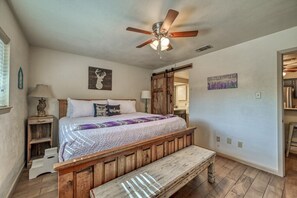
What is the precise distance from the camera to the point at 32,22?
1971mm

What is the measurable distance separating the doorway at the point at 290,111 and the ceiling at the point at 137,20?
0.90 meters

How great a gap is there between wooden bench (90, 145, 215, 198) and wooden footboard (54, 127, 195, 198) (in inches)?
3.5

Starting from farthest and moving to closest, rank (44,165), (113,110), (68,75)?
(68,75), (113,110), (44,165)

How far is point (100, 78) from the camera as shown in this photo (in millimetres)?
3697

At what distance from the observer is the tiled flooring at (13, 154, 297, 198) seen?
1693mm

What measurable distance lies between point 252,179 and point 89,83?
388cm

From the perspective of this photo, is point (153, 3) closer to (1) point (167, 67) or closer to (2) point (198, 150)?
(2) point (198, 150)

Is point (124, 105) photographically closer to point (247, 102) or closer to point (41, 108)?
point (41, 108)

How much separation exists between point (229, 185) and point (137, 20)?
8.81ft

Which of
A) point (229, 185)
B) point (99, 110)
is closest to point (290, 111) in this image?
point (229, 185)

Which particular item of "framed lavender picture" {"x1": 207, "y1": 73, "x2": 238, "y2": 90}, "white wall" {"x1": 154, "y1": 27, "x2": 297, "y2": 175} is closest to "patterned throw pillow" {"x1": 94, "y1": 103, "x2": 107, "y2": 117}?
Result: "white wall" {"x1": 154, "y1": 27, "x2": 297, "y2": 175}

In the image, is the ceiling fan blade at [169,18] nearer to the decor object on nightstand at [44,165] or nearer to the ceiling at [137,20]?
the ceiling at [137,20]

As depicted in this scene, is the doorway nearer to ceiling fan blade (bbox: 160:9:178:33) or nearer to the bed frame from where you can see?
ceiling fan blade (bbox: 160:9:178:33)

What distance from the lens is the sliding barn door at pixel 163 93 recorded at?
419cm
